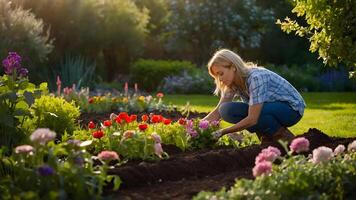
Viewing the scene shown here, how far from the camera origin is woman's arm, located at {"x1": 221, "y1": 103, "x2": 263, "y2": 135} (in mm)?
6234

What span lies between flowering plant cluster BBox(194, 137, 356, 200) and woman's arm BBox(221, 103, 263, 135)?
1.71 meters

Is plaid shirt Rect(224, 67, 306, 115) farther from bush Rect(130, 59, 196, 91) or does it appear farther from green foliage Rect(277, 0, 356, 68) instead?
bush Rect(130, 59, 196, 91)

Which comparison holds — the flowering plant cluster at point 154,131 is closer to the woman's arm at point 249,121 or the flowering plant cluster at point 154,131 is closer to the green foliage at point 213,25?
the woman's arm at point 249,121

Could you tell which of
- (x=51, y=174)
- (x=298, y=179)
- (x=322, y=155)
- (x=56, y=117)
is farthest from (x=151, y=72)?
(x=51, y=174)

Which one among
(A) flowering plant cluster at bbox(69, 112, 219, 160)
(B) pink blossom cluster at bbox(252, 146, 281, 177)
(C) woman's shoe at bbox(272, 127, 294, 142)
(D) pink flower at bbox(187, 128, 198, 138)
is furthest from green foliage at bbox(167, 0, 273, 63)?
(B) pink blossom cluster at bbox(252, 146, 281, 177)

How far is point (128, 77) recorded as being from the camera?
72.3 ft

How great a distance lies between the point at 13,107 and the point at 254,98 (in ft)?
7.10

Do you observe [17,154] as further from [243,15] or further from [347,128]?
[243,15]

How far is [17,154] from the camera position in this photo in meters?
4.22

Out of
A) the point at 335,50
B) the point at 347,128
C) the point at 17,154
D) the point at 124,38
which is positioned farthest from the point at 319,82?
the point at 17,154

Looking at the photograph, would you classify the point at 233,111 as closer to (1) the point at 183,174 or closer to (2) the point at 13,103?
(1) the point at 183,174

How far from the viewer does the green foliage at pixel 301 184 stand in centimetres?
380

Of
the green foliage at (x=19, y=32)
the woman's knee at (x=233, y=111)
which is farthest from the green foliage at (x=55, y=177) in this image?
the green foliage at (x=19, y=32)

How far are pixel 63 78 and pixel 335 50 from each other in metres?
10.8
